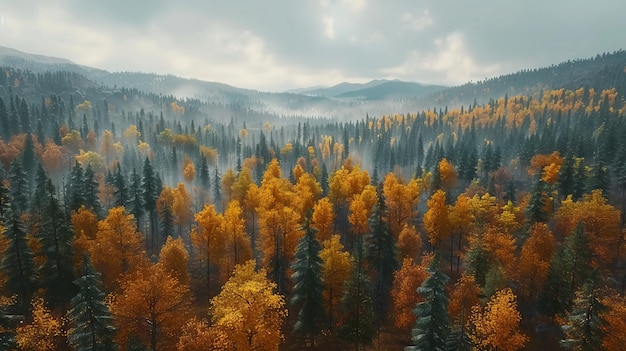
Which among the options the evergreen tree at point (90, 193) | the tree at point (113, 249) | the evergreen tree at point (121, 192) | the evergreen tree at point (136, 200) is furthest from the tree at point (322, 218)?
the evergreen tree at point (90, 193)

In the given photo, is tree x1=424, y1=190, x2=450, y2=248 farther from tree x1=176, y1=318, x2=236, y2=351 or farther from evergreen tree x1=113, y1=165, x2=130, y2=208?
evergreen tree x1=113, y1=165, x2=130, y2=208

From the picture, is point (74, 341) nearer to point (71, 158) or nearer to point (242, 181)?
point (242, 181)

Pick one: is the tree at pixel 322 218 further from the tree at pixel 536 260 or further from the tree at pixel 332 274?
the tree at pixel 536 260

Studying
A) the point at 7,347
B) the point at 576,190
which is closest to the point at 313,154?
the point at 576,190

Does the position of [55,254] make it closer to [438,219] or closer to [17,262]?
[17,262]

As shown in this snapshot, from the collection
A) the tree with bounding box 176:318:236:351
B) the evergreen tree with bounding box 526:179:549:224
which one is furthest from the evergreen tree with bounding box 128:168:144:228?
the evergreen tree with bounding box 526:179:549:224

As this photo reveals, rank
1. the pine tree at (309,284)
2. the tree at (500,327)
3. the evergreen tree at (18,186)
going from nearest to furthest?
the tree at (500,327)
the pine tree at (309,284)
the evergreen tree at (18,186)
